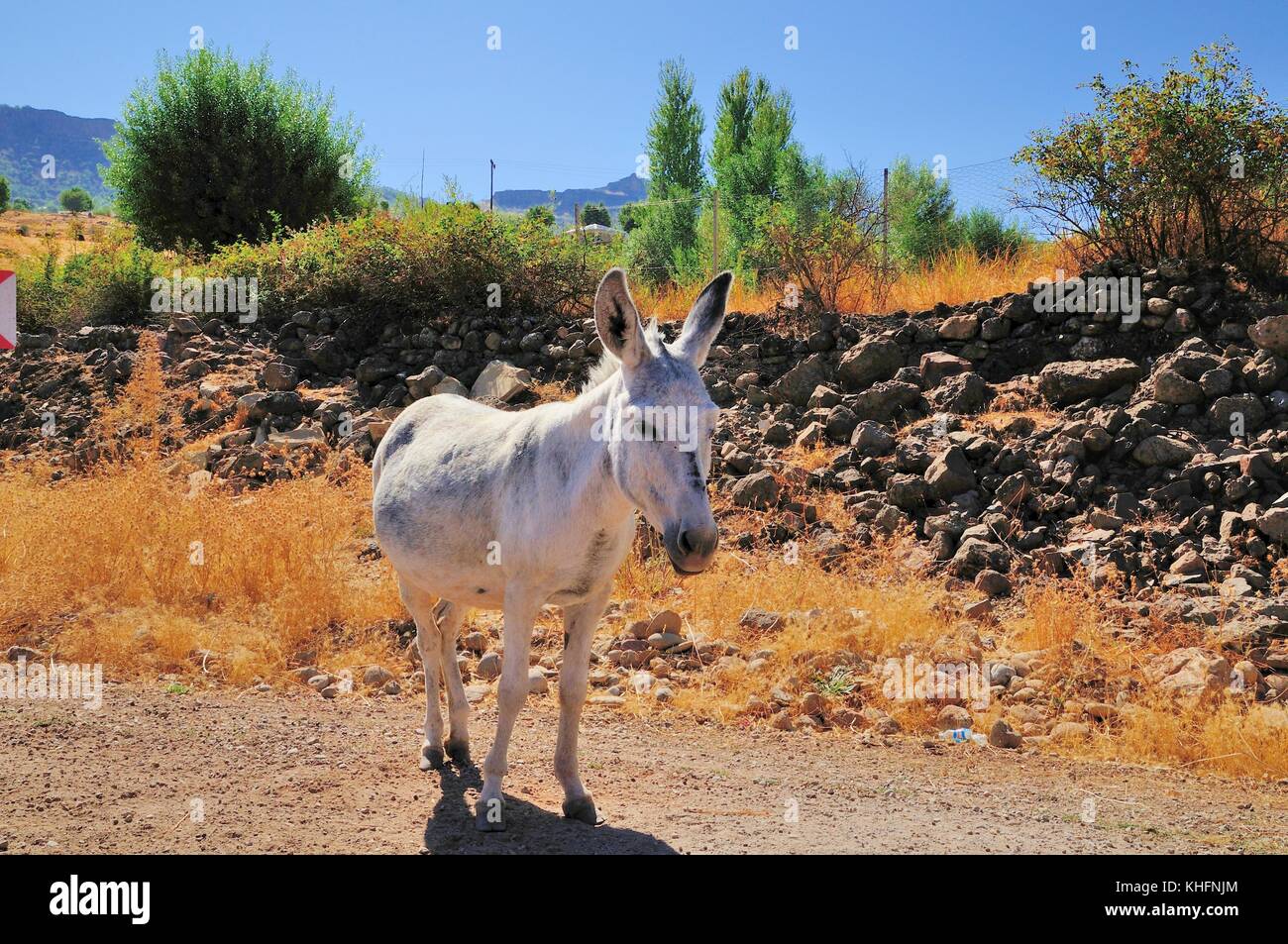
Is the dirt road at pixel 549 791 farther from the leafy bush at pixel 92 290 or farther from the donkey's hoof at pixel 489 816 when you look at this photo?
the leafy bush at pixel 92 290

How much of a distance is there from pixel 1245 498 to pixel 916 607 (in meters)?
3.44

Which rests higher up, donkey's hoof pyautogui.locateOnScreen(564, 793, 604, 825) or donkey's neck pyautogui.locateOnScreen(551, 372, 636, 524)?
donkey's neck pyautogui.locateOnScreen(551, 372, 636, 524)

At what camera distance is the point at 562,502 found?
445 centimetres

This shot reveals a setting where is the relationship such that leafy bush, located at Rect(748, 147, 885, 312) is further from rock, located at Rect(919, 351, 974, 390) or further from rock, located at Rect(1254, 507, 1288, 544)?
rock, located at Rect(1254, 507, 1288, 544)

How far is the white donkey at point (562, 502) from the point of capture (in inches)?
155

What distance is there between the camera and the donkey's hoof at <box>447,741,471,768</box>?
573cm

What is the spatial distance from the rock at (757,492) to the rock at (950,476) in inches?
62.3

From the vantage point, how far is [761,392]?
12.9 meters

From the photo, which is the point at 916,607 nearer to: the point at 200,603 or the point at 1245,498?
the point at 1245,498

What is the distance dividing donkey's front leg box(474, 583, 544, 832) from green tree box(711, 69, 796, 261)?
66.1 feet

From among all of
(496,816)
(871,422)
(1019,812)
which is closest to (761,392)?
(871,422)

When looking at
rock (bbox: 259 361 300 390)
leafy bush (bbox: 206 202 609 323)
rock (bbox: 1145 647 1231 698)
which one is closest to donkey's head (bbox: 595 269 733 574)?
rock (bbox: 1145 647 1231 698)

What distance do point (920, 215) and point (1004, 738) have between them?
63.8 feet

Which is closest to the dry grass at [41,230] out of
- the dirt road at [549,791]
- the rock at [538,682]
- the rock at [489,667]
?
the rock at [489,667]
